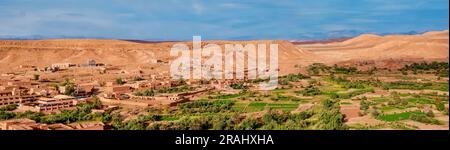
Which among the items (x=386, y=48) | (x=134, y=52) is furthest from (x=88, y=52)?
(x=386, y=48)

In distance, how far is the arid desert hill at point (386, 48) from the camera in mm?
32031

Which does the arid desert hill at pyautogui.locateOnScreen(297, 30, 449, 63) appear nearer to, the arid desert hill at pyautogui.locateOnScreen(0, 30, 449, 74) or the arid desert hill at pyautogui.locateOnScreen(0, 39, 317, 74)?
the arid desert hill at pyautogui.locateOnScreen(0, 30, 449, 74)

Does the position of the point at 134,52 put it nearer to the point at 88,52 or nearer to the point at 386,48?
the point at 88,52

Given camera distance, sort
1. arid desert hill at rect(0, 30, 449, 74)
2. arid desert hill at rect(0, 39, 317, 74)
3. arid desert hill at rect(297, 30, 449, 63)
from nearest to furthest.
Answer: arid desert hill at rect(0, 30, 449, 74) < arid desert hill at rect(0, 39, 317, 74) < arid desert hill at rect(297, 30, 449, 63)

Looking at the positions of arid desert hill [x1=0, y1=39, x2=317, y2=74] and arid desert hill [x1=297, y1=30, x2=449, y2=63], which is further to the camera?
arid desert hill [x1=297, y1=30, x2=449, y2=63]

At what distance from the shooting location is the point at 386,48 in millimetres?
38250

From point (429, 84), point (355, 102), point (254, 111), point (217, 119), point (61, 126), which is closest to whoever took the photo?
point (61, 126)

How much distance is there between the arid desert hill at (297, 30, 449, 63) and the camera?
3203 centimetres

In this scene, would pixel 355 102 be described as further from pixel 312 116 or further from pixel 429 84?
pixel 429 84

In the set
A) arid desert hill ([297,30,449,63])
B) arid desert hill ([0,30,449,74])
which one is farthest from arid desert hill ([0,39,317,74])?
arid desert hill ([297,30,449,63])
